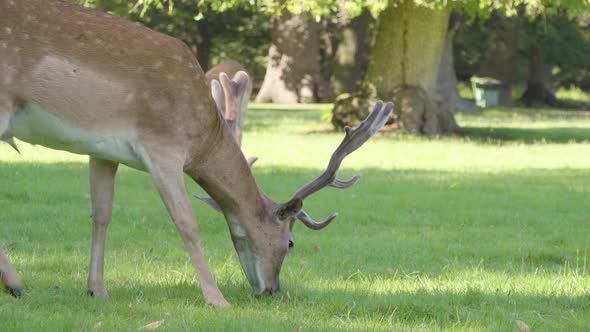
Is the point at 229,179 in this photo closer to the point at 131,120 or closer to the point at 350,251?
the point at 131,120

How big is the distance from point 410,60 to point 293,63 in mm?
17668

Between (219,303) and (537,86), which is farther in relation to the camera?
(537,86)

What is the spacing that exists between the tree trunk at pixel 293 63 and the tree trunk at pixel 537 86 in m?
7.80

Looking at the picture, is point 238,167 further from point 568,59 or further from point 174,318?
Result: point 568,59

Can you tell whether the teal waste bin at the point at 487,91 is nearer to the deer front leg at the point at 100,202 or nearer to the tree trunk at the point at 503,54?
the tree trunk at the point at 503,54

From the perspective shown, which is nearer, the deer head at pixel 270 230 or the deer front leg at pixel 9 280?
the deer front leg at pixel 9 280

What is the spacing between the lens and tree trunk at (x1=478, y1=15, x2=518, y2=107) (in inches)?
1443

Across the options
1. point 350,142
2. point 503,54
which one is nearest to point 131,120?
point 350,142

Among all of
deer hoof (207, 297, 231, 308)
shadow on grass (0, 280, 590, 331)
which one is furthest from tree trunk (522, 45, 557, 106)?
deer hoof (207, 297, 231, 308)

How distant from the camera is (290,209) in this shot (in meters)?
6.21

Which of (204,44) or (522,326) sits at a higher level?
(522,326)

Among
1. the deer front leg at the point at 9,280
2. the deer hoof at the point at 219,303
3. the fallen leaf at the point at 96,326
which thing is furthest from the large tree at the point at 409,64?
the fallen leaf at the point at 96,326

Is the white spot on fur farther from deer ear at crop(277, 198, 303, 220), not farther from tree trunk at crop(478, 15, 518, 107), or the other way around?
tree trunk at crop(478, 15, 518, 107)

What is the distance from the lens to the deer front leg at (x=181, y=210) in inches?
224
